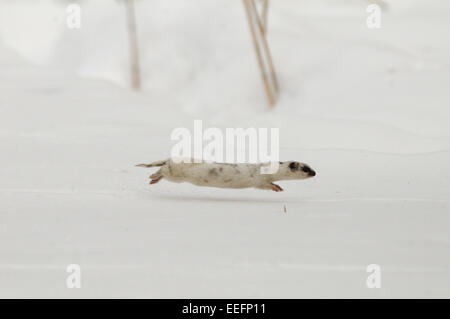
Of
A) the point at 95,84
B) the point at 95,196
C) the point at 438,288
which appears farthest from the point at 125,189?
the point at 95,84

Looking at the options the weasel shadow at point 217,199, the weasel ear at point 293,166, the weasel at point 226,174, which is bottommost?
the weasel shadow at point 217,199

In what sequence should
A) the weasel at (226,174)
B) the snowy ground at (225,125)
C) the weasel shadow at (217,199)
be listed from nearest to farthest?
the snowy ground at (225,125)
the weasel at (226,174)
the weasel shadow at (217,199)

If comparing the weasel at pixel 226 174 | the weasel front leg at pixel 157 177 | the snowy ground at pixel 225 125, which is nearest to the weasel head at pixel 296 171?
the weasel at pixel 226 174

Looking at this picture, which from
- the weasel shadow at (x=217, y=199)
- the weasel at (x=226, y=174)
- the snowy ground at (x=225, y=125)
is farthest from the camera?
the weasel shadow at (x=217, y=199)

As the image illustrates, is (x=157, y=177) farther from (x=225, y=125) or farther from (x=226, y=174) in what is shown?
(x=225, y=125)

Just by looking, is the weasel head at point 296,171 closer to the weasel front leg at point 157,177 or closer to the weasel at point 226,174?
the weasel at point 226,174

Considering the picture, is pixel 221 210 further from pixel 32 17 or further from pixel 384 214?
pixel 32 17

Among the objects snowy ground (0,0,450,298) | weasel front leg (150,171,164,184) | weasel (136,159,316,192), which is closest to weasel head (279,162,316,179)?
weasel (136,159,316,192)

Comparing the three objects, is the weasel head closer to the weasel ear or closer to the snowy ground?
the weasel ear
